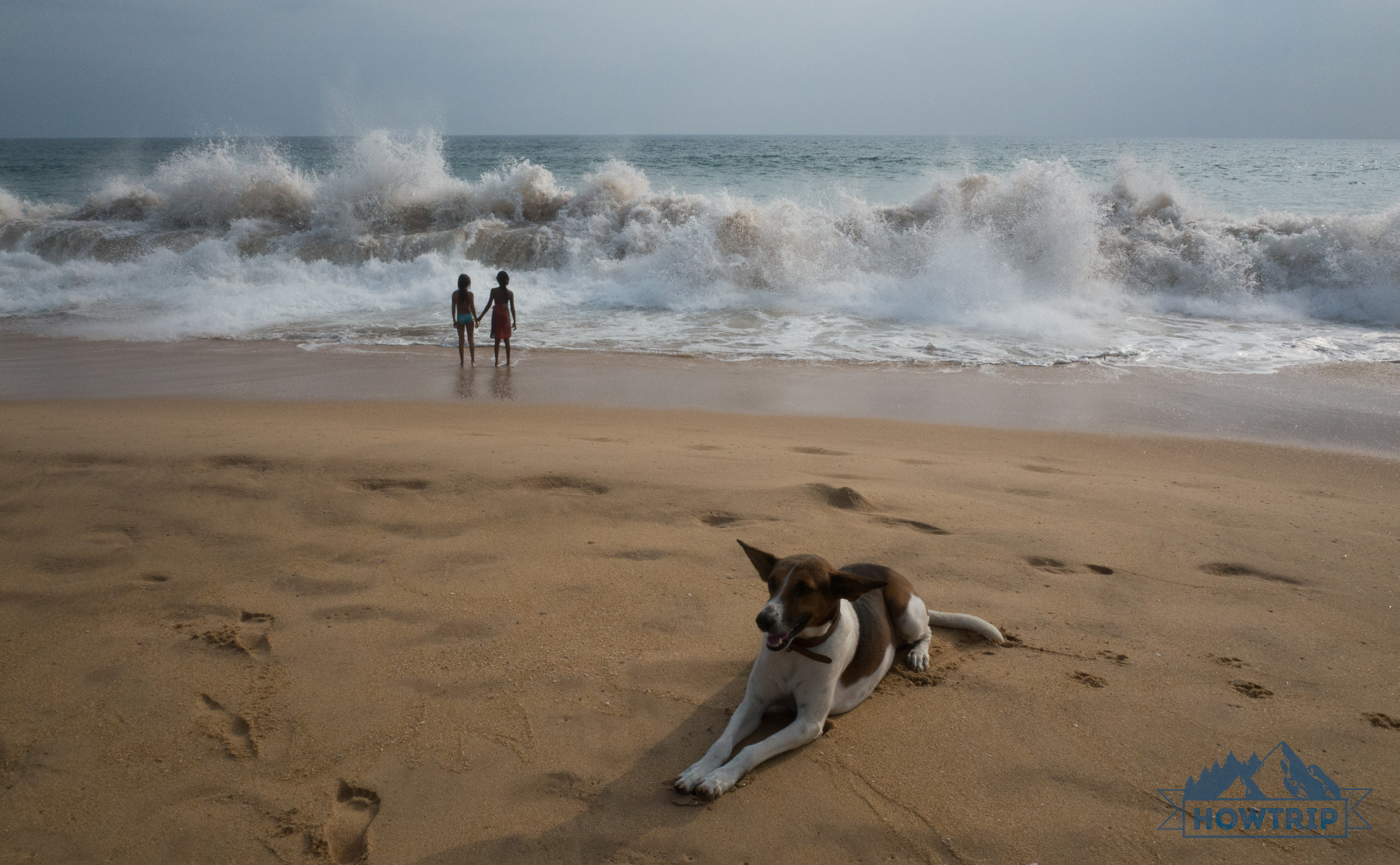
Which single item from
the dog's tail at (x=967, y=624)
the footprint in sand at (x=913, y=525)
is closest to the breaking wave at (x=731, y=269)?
the footprint in sand at (x=913, y=525)

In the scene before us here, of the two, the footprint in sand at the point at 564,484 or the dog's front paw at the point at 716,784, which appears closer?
the dog's front paw at the point at 716,784

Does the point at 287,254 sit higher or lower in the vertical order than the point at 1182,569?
higher

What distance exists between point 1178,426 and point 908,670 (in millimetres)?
5217

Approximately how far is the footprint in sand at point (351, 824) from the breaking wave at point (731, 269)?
8.09 metres

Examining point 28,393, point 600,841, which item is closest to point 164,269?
point 28,393

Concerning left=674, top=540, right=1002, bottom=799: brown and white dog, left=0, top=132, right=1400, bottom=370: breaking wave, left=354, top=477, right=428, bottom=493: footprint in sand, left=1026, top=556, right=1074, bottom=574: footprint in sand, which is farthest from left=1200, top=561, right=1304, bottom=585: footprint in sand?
left=0, top=132, right=1400, bottom=370: breaking wave

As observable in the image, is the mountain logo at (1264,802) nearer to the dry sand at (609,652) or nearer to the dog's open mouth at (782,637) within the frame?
the dry sand at (609,652)

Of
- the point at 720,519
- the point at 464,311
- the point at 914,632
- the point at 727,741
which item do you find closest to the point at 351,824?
the point at 727,741

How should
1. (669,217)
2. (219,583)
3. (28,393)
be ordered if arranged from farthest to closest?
(669,217)
(28,393)
(219,583)

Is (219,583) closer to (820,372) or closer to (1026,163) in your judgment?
(820,372)

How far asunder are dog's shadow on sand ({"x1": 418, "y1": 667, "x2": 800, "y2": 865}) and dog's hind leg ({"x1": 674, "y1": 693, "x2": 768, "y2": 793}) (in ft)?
0.15

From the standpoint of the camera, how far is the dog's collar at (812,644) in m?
2.57

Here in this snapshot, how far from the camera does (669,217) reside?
18.0 metres

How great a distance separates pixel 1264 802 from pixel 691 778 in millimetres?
1820
